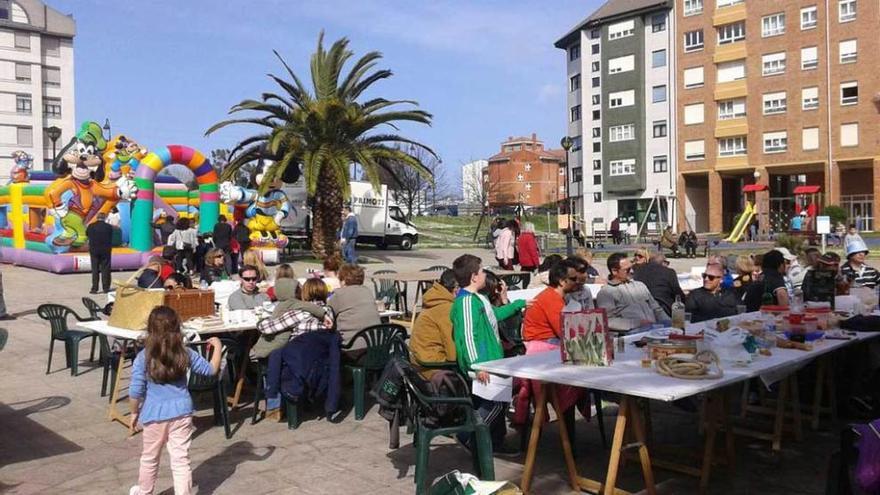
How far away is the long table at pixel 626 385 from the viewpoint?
4.48 metres

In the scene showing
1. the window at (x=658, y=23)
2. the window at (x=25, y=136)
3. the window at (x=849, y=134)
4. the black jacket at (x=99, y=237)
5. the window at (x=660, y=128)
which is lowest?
the black jacket at (x=99, y=237)

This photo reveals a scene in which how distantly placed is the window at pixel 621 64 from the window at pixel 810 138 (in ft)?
44.7

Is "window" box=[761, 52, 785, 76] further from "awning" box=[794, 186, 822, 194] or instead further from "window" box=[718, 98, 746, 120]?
"awning" box=[794, 186, 822, 194]

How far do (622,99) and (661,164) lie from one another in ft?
19.3

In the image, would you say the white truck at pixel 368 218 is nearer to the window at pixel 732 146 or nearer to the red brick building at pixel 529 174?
the window at pixel 732 146

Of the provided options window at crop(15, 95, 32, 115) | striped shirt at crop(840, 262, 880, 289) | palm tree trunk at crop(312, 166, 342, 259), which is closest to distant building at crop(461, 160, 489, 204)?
window at crop(15, 95, 32, 115)

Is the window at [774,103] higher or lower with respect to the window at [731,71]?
lower

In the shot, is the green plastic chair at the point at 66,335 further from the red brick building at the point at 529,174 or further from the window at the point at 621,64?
the red brick building at the point at 529,174

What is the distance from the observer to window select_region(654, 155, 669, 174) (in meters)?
56.2

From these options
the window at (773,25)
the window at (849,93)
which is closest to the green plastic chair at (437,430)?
the window at (849,93)

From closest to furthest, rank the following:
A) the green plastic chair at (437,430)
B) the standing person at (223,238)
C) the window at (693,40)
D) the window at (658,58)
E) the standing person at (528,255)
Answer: the green plastic chair at (437,430)
the standing person at (528,255)
the standing person at (223,238)
the window at (693,40)
the window at (658,58)

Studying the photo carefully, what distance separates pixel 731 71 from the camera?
52.6 meters

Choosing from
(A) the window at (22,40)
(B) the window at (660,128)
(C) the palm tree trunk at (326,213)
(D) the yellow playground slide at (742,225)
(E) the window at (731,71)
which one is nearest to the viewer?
(C) the palm tree trunk at (326,213)

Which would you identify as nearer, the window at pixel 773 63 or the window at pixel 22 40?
the window at pixel 773 63
